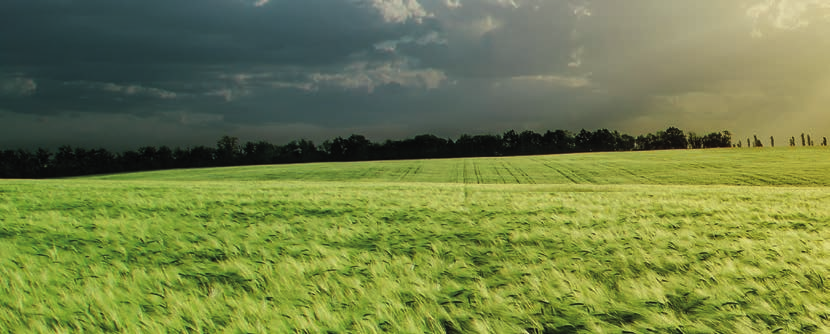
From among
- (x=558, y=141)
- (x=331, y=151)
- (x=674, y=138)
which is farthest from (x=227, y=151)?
(x=674, y=138)

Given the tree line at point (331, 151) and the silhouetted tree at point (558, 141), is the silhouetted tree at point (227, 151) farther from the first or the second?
the silhouetted tree at point (558, 141)

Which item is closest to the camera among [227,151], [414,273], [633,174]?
[414,273]

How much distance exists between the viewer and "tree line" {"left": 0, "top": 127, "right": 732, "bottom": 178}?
101 metres

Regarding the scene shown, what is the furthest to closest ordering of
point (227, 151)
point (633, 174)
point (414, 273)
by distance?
point (227, 151) → point (633, 174) → point (414, 273)

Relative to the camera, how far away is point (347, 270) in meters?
3.97

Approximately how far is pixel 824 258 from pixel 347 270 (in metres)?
5.05

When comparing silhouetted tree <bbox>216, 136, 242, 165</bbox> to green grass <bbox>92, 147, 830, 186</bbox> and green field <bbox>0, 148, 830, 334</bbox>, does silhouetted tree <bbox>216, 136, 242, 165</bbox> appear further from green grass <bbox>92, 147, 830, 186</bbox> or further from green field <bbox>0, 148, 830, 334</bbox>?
green field <bbox>0, 148, 830, 334</bbox>

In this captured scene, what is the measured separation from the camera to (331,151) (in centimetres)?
11738

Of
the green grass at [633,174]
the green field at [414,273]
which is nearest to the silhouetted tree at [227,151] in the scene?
the green grass at [633,174]

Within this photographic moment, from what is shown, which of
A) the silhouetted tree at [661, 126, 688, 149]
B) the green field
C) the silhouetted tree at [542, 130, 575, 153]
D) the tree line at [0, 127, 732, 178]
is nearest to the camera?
the green field

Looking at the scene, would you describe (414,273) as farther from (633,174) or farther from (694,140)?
(694,140)

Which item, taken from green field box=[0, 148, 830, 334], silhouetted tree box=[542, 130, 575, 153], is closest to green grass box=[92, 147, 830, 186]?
green field box=[0, 148, 830, 334]

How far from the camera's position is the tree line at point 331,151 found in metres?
101

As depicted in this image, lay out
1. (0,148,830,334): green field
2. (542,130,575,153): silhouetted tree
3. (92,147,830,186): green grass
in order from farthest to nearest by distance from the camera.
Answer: (542,130,575,153): silhouetted tree < (92,147,830,186): green grass < (0,148,830,334): green field
